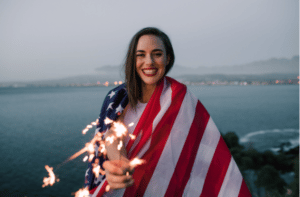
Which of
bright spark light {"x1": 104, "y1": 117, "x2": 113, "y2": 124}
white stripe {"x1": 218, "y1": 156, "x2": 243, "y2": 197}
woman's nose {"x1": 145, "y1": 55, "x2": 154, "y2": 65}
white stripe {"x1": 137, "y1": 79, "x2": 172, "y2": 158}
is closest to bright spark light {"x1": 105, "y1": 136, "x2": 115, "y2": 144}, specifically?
bright spark light {"x1": 104, "y1": 117, "x2": 113, "y2": 124}

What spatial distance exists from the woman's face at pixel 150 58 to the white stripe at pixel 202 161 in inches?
39.7

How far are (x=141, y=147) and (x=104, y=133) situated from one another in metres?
0.56

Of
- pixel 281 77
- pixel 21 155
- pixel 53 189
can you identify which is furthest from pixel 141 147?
pixel 281 77

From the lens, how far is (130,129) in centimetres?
235

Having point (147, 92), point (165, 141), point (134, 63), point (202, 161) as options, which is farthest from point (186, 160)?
point (134, 63)

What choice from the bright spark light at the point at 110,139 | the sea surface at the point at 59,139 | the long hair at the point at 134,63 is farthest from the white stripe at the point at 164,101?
the sea surface at the point at 59,139

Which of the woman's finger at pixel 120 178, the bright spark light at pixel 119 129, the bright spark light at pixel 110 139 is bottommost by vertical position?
the woman's finger at pixel 120 178

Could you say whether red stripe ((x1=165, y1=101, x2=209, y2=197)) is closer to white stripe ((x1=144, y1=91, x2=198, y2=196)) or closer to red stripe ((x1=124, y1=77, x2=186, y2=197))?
white stripe ((x1=144, y1=91, x2=198, y2=196))

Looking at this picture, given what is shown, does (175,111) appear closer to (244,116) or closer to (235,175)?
(235,175)

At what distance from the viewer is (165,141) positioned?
2199mm

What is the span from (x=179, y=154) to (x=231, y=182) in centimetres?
75

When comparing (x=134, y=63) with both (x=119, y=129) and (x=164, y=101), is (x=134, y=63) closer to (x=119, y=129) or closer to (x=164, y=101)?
(x=164, y=101)

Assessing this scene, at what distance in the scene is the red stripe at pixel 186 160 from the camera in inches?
86.7

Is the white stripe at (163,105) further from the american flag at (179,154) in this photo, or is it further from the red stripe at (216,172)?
the red stripe at (216,172)
